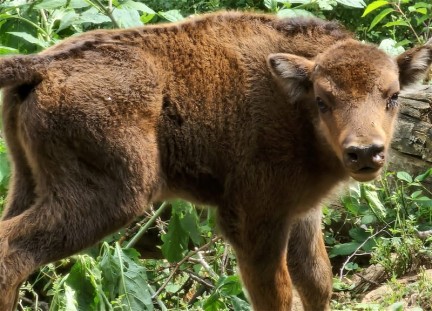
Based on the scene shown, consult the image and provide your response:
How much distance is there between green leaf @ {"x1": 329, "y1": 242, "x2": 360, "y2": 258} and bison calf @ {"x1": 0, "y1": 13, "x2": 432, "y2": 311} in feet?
4.67

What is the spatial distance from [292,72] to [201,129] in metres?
0.68

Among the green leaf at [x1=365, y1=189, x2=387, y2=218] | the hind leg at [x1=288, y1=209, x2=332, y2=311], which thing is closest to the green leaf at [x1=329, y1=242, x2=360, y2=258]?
the green leaf at [x1=365, y1=189, x2=387, y2=218]

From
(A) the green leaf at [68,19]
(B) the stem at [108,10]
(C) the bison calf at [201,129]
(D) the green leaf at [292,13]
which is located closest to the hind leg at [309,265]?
(C) the bison calf at [201,129]

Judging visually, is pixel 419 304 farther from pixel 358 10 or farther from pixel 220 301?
pixel 358 10

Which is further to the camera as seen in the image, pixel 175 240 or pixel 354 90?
pixel 175 240

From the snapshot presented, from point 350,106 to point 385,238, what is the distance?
2.24 m

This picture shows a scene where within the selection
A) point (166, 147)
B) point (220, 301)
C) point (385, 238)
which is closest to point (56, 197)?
point (166, 147)

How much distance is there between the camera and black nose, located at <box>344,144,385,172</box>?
562cm

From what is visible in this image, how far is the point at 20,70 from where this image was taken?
5656 mm

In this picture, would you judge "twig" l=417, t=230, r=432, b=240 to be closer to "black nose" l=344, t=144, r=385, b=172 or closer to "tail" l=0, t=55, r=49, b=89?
"black nose" l=344, t=144, r=385, b=172

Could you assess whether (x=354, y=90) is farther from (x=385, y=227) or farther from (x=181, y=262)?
(x=385, y=227)

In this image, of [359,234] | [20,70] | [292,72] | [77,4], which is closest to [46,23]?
[77,4]

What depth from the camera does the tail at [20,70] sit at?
5.62m

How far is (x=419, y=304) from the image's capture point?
22.8ft
